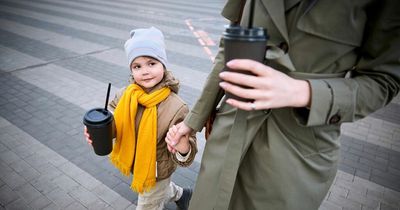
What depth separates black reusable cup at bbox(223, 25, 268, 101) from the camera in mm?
771

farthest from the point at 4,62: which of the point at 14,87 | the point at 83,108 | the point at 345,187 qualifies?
the point at 345,187

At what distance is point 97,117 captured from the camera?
178 centimetres

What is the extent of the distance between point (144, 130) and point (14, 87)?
402 cm

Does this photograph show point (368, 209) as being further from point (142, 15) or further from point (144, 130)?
point (142, 15)

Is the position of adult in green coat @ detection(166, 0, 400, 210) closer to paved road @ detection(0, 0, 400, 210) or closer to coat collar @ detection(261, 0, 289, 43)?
coat collar @ detection(261, 0, 289, 43)

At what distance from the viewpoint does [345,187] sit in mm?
3133

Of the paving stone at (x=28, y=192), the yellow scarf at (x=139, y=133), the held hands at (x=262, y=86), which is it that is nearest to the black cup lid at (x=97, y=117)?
the yellow scarf at (x=139, y=133)

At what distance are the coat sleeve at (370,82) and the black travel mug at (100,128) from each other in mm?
1240

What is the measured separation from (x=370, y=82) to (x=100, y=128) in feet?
4.77

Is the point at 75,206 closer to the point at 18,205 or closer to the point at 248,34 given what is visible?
the point at 18,205

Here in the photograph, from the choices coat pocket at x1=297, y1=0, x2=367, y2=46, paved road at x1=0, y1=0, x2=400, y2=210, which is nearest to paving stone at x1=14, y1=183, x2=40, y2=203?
paved road at x1=0, y1=0, x2=400, y2=210

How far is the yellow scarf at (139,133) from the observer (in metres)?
2.01

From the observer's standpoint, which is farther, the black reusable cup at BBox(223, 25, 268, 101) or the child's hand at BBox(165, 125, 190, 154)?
the child's hand at BBox(165, 125, 190, 154)

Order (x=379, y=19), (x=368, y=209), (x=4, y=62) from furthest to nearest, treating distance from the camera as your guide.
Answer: (x=4, y=62) → (x=368, y=209) → (x=379, y=19)
